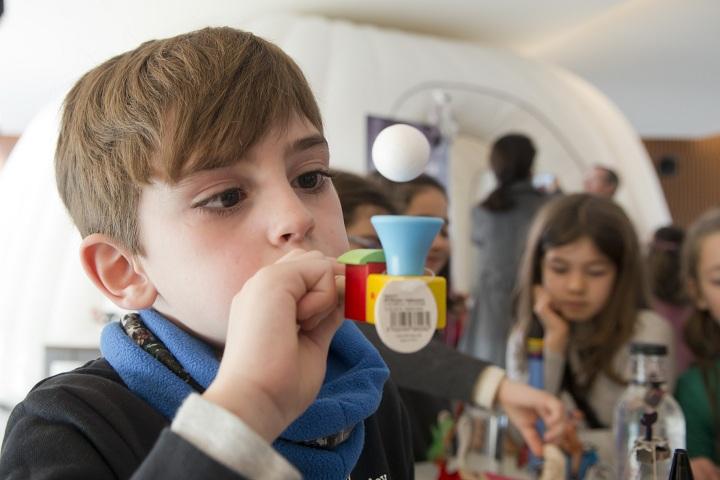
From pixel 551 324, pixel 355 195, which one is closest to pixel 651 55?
pixel 551 324

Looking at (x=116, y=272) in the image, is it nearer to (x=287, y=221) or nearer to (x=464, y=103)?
(x=287, y=221)

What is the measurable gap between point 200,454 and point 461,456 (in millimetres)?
814

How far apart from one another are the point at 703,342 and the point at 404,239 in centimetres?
137

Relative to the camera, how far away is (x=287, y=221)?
52 centimetres

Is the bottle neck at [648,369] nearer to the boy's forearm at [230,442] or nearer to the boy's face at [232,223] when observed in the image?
the boy's face at [232,223]

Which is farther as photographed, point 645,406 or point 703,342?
point 703,342

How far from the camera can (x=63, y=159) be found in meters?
0.68

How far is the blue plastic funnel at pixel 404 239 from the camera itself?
0.44m

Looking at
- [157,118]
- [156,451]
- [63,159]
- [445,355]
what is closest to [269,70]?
[157,118]

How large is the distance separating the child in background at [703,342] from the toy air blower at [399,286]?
3.65 ft

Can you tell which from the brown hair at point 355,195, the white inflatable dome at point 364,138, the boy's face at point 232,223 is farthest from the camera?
the white inflatable dome at point 364,138

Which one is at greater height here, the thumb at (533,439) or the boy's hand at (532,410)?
the boy's hand at (532,410)

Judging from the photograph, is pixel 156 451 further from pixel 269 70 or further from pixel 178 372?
pixel 269 70

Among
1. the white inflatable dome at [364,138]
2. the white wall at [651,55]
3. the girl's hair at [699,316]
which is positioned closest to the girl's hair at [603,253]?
the girl's hair at [699,316]
